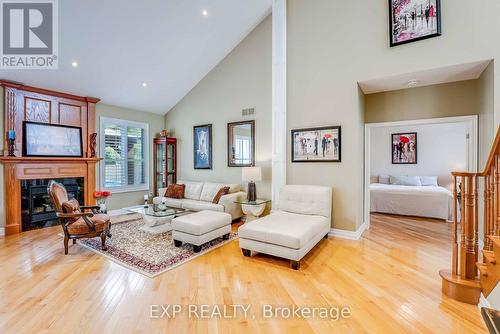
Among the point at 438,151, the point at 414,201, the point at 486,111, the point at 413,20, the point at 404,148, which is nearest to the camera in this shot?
the point at 486,111

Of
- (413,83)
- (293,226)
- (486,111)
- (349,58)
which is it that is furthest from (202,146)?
(486,111)

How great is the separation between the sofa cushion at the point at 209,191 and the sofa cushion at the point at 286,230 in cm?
213

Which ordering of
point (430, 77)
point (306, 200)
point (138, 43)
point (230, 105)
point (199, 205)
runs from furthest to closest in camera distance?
point (230, 105) < point (199, 205) < point (138, 43) < point (306, 200) < point (430, 77)

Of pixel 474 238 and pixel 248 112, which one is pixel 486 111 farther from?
pixel 248 112

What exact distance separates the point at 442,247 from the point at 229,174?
4.19 m

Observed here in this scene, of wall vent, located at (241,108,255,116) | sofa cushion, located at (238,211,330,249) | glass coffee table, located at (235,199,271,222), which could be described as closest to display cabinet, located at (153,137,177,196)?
wall vent, located at (241,108,255,116)

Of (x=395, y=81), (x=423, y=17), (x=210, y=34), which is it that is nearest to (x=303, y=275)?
(x=395, y=81)

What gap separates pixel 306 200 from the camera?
13.2ft

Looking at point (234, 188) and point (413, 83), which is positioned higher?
point (413, 83)

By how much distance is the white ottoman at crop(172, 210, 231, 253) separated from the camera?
3.42 metres

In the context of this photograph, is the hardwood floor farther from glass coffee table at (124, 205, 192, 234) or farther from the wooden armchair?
glass coffee table at (124, 205, 192, 234)

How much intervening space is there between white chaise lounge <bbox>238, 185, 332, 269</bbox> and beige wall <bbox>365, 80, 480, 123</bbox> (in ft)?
6.16

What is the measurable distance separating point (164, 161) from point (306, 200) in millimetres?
4296

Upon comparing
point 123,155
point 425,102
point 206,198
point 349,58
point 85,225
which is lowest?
point 85,225
